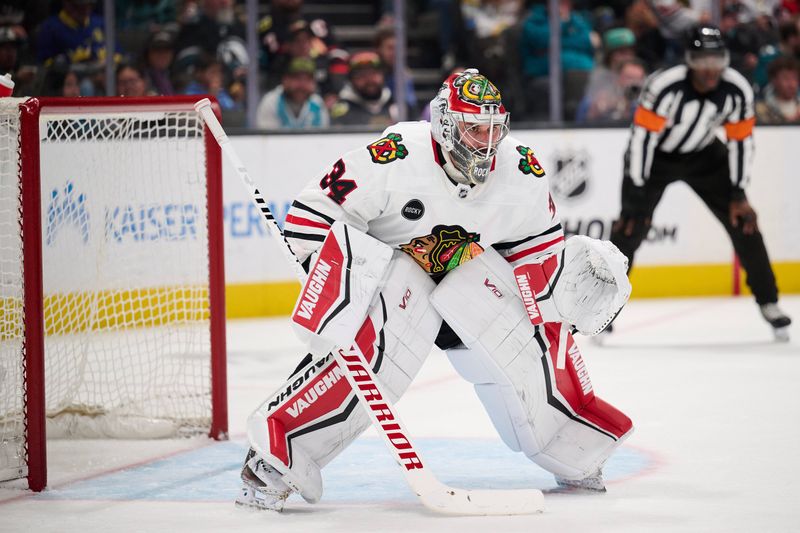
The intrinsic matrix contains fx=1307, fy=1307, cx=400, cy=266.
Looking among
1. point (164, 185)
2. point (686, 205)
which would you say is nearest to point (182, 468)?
point (164, 185)

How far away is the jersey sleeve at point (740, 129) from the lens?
18.3 feet

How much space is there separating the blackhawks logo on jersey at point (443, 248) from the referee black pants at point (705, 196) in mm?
2653

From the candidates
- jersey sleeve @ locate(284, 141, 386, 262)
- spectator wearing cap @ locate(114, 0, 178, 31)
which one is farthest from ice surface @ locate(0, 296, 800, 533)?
spectator wearing cap @ locate(114, 0, 178, 31)

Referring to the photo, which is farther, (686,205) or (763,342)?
(686,205)

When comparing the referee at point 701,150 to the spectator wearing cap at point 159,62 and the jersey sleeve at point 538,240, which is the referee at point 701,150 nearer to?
the spectator wearing cap at point 159,62

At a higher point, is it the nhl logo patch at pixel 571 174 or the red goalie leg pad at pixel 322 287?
the red goalie leg pad at pixel 322 287

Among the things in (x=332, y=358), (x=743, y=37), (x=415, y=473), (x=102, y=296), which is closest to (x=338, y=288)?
(x=332, y=358)

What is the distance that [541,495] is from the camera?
2.96m

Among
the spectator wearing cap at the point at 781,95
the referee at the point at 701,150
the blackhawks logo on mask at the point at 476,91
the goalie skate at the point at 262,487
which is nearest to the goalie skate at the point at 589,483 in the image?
the goalie skate at the point at 262,487

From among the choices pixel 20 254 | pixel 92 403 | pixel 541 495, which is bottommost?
pixel 92 403

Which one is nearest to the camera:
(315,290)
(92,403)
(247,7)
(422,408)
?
(315,290)

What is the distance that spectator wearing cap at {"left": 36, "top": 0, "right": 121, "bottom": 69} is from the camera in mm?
5984

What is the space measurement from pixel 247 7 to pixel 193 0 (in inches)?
11.4

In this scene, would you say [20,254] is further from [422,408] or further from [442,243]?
[422,408]
